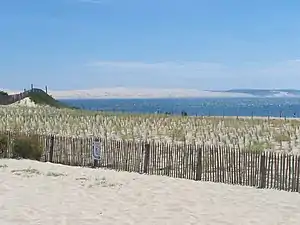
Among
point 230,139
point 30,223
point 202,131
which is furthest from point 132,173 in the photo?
point 202,131

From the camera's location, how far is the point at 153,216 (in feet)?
31.6

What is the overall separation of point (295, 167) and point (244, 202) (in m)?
2.21

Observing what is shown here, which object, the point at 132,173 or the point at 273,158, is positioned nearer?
the point at 273,158

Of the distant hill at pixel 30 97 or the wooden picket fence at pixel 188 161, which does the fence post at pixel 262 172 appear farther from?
the distant hill at pixel 30 97

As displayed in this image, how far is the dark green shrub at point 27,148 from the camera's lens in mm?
17047

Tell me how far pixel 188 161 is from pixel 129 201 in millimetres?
3934

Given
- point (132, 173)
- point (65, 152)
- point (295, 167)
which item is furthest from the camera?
point (65, 152)

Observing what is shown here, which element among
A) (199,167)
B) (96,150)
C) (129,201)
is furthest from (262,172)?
(96,150)

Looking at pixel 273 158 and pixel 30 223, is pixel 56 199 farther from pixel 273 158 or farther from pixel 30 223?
pixel 273 158

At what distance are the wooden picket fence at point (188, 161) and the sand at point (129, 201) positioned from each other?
1.86ft

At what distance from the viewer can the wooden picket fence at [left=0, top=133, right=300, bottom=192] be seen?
12.9m

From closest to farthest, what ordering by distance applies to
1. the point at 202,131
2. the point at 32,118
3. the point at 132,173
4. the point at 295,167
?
1. the point at 295,167
2. the point at 132,173
3. the point at 202,131
4. the point at 32,118

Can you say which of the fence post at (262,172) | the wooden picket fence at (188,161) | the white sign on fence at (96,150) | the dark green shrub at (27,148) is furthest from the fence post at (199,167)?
the dark green shrub at (27,148)

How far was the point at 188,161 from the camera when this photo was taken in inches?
573
